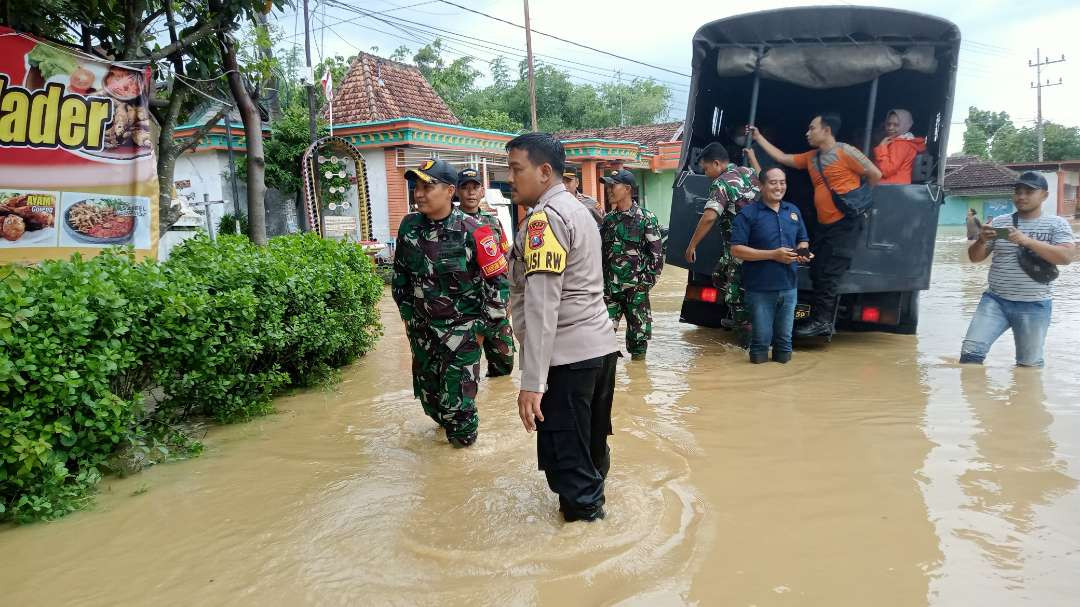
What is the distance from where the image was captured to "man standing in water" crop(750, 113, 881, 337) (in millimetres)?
6039

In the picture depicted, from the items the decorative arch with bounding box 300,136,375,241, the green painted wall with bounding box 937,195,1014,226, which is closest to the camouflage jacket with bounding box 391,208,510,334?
the decorative arch with bounding box 300,136,375,241

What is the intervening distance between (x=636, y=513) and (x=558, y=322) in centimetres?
98

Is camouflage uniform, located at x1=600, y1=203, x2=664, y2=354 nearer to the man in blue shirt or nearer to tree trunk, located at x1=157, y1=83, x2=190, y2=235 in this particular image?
the man in blue shirt

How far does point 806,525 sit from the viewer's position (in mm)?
3057

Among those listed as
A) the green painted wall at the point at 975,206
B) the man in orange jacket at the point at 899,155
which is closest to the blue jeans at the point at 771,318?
the man in orange jacket at the point at 899,155

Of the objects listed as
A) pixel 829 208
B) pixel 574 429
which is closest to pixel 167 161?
pixel 574 429

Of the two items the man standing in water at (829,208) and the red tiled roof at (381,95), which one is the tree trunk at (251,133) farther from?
the red tiled roof at (381,95)

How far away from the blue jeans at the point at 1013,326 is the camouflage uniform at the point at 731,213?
1.75m

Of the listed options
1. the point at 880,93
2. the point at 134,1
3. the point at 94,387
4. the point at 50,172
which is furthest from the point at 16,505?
the point at 880,93

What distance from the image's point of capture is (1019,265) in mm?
5293

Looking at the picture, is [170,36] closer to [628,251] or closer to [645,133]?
[628,251]

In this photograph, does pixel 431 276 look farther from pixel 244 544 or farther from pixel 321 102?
pixel 321 102

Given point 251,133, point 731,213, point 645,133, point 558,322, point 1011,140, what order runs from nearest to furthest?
point 558,322, point 251,133, point 731,213, point 645,133, point 1011,140

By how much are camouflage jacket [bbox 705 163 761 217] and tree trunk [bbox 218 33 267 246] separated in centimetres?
382
